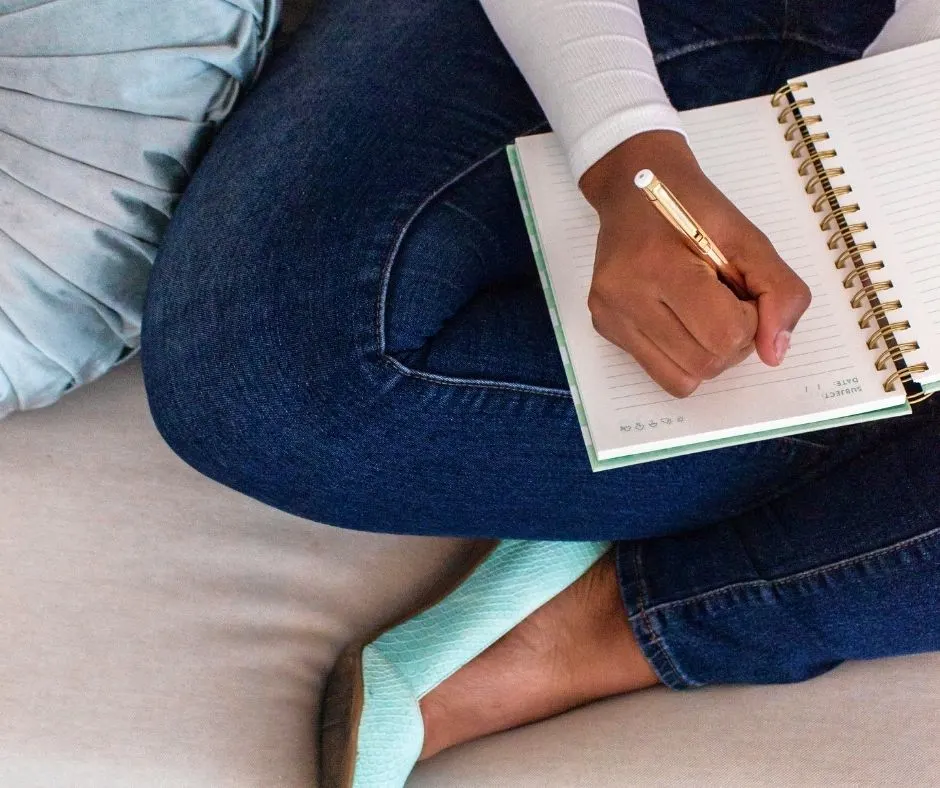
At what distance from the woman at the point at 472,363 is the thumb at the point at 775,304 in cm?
9

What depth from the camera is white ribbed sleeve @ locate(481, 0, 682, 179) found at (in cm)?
60

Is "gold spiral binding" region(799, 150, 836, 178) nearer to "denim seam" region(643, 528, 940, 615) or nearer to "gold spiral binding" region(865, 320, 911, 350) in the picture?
"gold spiral binding" region(865, 320, 911, 350)

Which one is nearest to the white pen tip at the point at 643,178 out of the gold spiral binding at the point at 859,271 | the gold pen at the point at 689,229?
the gold pen at the point at 689,229

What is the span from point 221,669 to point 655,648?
0.36 metres

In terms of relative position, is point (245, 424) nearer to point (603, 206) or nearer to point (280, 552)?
point (280, 552)

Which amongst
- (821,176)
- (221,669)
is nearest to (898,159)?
(821,176)

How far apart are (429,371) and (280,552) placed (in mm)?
241

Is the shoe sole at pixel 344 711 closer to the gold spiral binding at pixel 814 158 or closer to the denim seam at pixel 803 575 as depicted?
the denim seam at pixel 803 575

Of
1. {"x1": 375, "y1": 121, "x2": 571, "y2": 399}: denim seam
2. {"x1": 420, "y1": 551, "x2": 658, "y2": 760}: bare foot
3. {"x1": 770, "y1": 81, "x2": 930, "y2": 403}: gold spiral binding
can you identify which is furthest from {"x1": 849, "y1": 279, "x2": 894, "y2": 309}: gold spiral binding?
{"x1": 420, "y1": 551, "x2": 658, "y2": 760}: bare foot

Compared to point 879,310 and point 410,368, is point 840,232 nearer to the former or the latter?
point 879,310

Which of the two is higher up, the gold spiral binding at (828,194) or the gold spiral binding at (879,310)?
the gold spiral binding at (828,194)

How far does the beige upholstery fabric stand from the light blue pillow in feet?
0.32

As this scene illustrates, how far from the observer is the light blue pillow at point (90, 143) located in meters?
0.65

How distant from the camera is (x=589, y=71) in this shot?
24.1 inches
